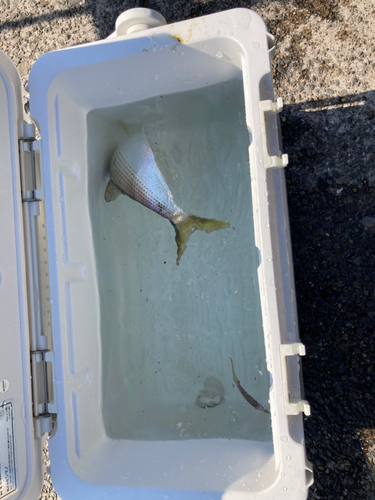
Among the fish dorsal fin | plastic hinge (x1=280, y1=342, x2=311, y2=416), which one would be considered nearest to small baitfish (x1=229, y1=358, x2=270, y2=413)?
plastic hinge (x1=280, y1=342, x2=311, y2=416)

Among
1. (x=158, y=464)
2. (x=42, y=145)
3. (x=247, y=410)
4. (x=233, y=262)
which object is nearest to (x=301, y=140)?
(x=233, y=262)

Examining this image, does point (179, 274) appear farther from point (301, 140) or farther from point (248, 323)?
point (301, 140)

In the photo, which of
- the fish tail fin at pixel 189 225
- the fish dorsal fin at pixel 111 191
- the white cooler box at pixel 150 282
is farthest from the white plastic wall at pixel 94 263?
the fish tail fin at pixel 189 225

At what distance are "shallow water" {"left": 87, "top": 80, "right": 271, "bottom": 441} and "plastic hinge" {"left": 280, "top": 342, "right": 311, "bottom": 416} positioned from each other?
47 centimetres

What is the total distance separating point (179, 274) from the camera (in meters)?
1.67

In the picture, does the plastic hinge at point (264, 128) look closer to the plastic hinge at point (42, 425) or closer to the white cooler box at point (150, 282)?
the white cooler box at point (150, 282)

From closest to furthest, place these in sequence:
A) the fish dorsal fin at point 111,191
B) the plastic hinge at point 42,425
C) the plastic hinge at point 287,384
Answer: the plastic hinge at point 287,384, the plastic hinge at point 42,425, the fish dorsal fin at point 111,191

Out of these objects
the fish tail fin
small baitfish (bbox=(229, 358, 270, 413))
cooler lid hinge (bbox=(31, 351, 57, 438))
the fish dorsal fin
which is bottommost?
small baitfish (bbox=(229, 358, 270, 413))

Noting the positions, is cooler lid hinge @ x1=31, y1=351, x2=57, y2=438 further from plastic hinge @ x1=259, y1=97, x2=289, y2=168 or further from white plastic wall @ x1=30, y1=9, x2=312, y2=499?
plastic hinge @ x1=259, y1=97, x2=289, y2=168

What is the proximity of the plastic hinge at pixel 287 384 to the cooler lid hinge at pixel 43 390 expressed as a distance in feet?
2.50

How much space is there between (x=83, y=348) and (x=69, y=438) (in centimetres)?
31

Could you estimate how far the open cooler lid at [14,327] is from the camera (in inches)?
45.4

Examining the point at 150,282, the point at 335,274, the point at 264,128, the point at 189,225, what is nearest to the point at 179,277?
the point at 150,282

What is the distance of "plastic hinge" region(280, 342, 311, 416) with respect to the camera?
108 cm
